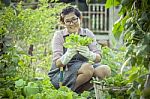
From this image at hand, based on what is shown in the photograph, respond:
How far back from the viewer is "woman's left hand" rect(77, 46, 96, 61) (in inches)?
129

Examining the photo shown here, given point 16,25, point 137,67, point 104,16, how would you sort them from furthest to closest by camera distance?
point 104,16 → point 16,25 → point 137,67

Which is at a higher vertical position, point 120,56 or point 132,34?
point 132,34

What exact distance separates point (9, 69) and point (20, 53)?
0.32 m

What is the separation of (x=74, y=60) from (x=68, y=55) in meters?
0.22

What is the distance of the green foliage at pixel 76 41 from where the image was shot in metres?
3.15

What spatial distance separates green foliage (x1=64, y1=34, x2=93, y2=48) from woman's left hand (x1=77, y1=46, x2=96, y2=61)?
53 millimetres

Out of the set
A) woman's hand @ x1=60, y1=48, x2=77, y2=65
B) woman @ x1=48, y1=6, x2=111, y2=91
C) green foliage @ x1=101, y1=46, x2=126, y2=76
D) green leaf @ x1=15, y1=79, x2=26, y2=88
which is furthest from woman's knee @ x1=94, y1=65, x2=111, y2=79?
green leaf @ x1=15, y1=79, x2=26, y2=88

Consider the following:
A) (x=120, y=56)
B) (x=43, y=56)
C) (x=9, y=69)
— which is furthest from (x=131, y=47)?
(x=43, y=56)

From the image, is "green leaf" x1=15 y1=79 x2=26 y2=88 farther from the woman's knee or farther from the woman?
the woman's knee

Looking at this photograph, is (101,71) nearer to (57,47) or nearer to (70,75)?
(70,75)

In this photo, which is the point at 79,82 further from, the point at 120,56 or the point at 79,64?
the point at 120,56

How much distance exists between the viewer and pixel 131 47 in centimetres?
159

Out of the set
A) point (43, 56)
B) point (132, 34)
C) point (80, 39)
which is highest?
point (132, 34)

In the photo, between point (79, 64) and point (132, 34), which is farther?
point (79, 64)
